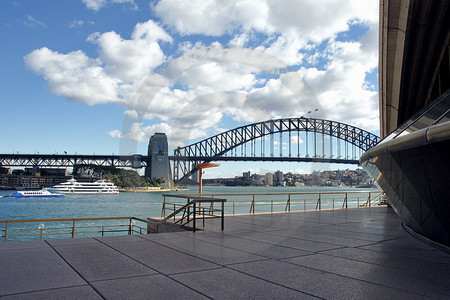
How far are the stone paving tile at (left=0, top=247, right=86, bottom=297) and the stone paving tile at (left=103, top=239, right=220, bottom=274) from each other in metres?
1.10

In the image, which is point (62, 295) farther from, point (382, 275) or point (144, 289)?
point (382, 275)

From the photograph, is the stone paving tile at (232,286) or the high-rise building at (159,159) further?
the high-rise building at (159,159)

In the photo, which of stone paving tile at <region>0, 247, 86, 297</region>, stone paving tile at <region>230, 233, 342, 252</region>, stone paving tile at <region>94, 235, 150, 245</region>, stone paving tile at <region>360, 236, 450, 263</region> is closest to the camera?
stone paving tile at <region>0, 247, 86, 297</region>

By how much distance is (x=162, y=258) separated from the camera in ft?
19.5

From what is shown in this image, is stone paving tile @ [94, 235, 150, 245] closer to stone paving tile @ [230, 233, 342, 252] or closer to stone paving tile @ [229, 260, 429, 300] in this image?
stone paving tile @ [230, 233, 342, 252]

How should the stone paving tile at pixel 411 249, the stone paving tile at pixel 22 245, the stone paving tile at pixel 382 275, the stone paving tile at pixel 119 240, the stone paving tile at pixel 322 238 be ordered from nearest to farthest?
the stone paving tile at pixel 382 275 → the stone paving tile at pixel 411 249 → the stone paving tile at pixel 22 245 → the stone paving tile at pixel 119 240 → the stone paving tile at pixel 322 238

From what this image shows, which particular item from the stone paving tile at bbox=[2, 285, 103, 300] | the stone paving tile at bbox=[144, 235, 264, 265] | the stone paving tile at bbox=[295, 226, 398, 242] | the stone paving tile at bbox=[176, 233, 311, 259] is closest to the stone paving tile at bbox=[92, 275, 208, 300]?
the stone paving tile at bbox=[2, 285, 103, 300]

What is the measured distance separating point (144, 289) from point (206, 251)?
2.52 m

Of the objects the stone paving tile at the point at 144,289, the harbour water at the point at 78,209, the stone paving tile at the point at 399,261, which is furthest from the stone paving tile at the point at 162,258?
the harbour water at the point at 78,209

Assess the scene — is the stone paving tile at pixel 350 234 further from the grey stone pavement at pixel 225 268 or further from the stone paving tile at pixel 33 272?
the stone paving tile at pixel 33 272

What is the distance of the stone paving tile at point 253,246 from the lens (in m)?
6.45

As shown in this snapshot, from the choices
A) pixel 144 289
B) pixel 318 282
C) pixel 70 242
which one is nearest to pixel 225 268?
pixel 318 282

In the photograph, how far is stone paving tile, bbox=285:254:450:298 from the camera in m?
4.39

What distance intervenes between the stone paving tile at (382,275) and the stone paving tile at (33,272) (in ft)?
10.7
